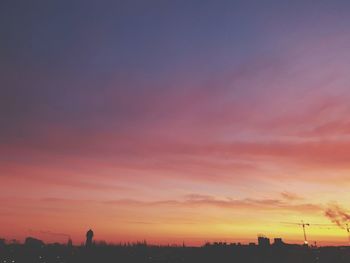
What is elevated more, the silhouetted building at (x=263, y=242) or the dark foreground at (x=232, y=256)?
the silhouetted building at (x=263, y=242)

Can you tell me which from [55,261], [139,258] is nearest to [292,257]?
[139,258]

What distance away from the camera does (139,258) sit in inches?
7402

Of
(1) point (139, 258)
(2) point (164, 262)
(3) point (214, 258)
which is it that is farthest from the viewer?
(1) point (139, 258)

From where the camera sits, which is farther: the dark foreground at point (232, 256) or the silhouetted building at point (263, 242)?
the silhouetted building at point (263, 242)

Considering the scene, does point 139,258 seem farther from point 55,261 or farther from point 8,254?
point 8,254

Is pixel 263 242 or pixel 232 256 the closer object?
pixel 232 256

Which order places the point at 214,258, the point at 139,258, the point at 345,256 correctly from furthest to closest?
the point at 139,258 < the point at 214,258 < the point at 345,256

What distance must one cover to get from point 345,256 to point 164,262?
72.5 meters

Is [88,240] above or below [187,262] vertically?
above

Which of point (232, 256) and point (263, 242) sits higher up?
point (263, 242)

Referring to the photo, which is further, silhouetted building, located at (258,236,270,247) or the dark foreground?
silhouetted building, located at (258,236,270,247)

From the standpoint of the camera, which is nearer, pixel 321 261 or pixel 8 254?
pixel 321 261

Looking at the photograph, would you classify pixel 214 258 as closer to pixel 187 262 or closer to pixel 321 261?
pixel 187 262

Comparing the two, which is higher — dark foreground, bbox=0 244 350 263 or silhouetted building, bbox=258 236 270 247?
silhouetted building, bbox=258 236 270 247
